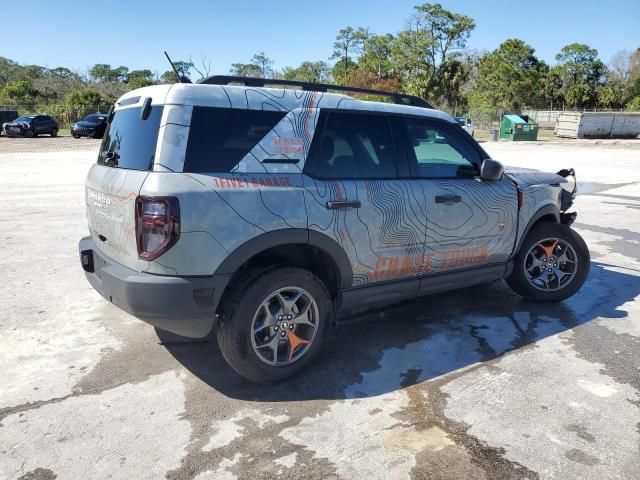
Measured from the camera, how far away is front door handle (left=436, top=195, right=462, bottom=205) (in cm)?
384

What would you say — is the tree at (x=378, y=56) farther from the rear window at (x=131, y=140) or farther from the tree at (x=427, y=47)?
the rear window at (x=131, y=140)

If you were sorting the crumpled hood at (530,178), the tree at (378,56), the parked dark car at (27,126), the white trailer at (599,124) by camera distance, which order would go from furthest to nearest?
the tree at (378,56), the white trailer at (599,124), the parked dark car at (27,126), the crumpled hood at (530,178)

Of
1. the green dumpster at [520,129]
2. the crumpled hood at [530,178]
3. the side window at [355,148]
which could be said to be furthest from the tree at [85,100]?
the side window at [355,148]

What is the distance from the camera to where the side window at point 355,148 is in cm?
338

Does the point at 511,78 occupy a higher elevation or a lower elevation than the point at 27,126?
higher

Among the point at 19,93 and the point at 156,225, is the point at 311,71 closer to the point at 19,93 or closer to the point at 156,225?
the point at 19,93

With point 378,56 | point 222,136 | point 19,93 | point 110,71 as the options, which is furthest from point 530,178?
point 110,71

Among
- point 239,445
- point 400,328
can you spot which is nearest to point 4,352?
point 239,445

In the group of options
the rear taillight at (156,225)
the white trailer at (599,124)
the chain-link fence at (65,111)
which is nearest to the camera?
the rear taillight at (156,225)

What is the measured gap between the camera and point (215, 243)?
290 centimetres

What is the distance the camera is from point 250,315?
3.09m

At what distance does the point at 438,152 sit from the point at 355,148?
877 mm

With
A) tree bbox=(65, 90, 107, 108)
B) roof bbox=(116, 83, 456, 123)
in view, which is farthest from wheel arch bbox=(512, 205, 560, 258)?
tree bbox=(65, 90, 107, 108)

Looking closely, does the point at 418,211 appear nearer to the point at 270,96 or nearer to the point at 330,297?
the point at 330,297
